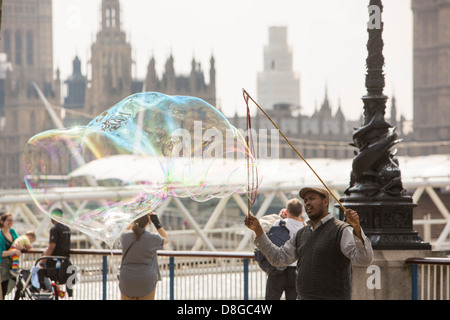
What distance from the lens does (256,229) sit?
4336 millimetres

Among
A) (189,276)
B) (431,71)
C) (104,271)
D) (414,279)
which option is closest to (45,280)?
(104,271)

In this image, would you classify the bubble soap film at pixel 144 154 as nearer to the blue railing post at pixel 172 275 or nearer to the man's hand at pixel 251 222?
the blue railing post at pixel 172 275

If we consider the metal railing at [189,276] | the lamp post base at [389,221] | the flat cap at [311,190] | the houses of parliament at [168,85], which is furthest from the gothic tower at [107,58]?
the flat cap at [311,190]

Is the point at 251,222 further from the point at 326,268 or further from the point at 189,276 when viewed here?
the point at 189,276

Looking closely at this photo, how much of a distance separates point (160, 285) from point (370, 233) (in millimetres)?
2342

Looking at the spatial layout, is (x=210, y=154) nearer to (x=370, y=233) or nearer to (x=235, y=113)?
(x=370, y=233)

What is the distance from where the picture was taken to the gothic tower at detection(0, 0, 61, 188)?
311 feet

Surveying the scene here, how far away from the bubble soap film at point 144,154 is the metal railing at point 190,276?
Answer: 1004 millimetres

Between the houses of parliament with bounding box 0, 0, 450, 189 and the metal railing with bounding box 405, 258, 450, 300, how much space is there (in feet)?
270

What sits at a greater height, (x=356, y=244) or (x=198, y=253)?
(x=356, y=244)

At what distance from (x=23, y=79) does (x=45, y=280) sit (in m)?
90.7

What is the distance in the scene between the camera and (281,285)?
6.68 m

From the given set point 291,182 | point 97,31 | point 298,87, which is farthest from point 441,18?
point 291,182

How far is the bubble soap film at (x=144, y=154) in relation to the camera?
644 centimetres
